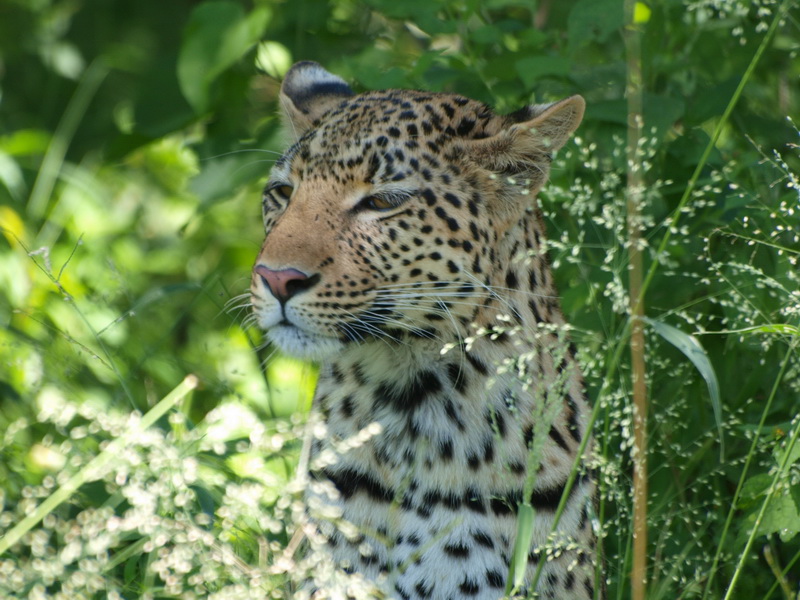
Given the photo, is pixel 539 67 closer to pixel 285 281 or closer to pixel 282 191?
pixel 282 191

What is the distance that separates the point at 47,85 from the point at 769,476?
6207 millimetres

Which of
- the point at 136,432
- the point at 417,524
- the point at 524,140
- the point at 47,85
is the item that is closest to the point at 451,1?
the point at 524,140

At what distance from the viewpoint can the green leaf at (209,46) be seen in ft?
13.8

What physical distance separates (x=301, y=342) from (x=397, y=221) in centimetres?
43

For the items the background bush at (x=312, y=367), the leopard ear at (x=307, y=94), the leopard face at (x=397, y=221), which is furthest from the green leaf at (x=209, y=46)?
the leopard face at (x=397, y=221)

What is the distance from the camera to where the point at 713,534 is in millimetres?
3736

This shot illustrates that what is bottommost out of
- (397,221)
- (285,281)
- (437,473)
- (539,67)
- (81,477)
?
(437,473)

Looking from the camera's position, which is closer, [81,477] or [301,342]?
[81,477]

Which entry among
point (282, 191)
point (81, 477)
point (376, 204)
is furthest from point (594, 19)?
→ point (81, 477)

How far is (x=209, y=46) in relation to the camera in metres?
4.30

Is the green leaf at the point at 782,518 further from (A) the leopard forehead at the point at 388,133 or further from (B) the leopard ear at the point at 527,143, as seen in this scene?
(A) the leopard forehead at the point at 388,133

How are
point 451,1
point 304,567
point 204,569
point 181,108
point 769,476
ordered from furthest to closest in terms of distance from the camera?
point 181,108 < point 451,1 < point 769,476 < point 204,569 < point 304,567

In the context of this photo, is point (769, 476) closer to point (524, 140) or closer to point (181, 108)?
point (524, 140)

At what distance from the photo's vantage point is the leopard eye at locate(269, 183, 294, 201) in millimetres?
3375
